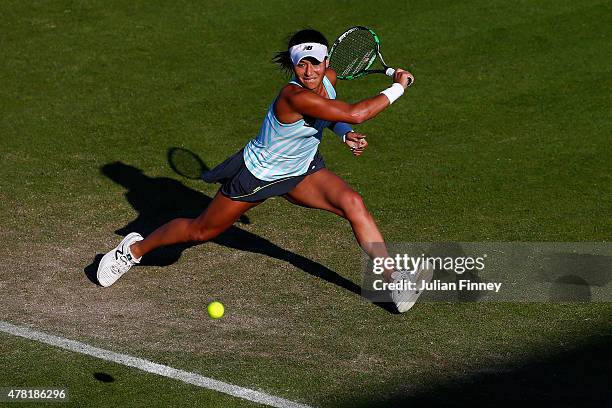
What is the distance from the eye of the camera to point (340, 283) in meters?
11.1

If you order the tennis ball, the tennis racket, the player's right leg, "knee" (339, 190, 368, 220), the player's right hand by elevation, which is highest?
the tennis racket

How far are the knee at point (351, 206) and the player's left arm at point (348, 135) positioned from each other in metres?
0.43

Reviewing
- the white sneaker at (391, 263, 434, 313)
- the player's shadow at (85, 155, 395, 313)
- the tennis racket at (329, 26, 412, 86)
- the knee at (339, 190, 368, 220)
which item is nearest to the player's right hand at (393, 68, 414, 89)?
the tennis racket at (329, 26, 412, 86)

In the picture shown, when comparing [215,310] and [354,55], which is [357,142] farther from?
[215,310]

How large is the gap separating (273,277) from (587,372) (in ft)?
11.3

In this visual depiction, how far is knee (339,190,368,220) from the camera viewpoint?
10312 mm

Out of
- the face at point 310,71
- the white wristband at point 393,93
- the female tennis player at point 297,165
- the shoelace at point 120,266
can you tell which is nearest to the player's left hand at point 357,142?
the female tennis player at point 297,165

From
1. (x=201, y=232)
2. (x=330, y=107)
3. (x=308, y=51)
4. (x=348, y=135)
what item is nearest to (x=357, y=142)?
(x=348, y=135)

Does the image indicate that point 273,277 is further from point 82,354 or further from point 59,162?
point 59,162

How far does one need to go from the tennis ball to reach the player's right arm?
78.0 inches

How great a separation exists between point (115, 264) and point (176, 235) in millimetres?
697

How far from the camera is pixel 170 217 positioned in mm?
12727

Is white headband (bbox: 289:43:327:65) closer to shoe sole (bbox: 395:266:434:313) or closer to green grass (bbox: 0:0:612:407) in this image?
shoe sole (bbox: 395:266:434:313)

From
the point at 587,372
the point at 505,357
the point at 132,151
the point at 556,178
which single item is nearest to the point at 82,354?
the point at 505,357
